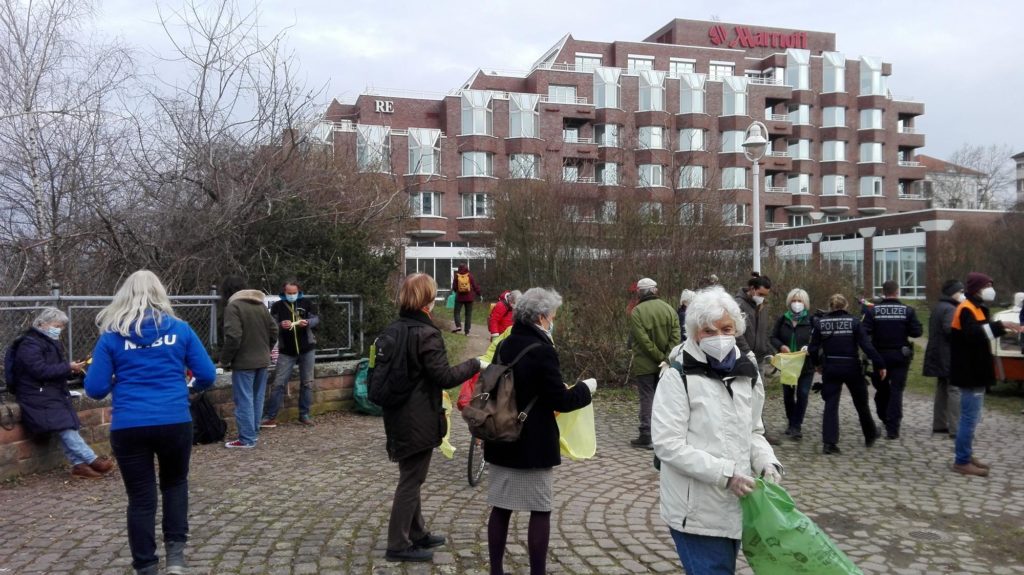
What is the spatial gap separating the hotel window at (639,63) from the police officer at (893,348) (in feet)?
158

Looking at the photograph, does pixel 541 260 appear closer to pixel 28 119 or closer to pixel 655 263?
pixel 655 263

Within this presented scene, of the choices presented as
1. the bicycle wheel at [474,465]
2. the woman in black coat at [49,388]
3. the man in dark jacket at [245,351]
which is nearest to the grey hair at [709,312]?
the bicycle wheel at [474,465]

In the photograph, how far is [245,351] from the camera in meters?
8.20

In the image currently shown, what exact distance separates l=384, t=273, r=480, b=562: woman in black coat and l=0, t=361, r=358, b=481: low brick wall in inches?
90.9

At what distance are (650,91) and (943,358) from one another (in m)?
47.1

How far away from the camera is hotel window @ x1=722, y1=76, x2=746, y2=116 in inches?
2183

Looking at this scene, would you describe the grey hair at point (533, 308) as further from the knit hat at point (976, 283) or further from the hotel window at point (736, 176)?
the hotel window at point (736, 176)

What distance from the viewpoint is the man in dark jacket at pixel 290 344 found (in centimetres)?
915

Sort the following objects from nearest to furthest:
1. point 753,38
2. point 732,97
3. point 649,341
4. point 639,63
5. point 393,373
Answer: point 393,373 → point 649,341 → point 732,97 → point 639,63 → point 753,38

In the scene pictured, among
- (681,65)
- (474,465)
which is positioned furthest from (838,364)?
(681,65)

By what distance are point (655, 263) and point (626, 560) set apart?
32.6ft

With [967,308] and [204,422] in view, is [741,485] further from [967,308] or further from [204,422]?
[204,422]

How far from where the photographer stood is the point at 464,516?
5.79 meters

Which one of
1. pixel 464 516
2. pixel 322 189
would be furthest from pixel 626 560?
pixel 322 189
